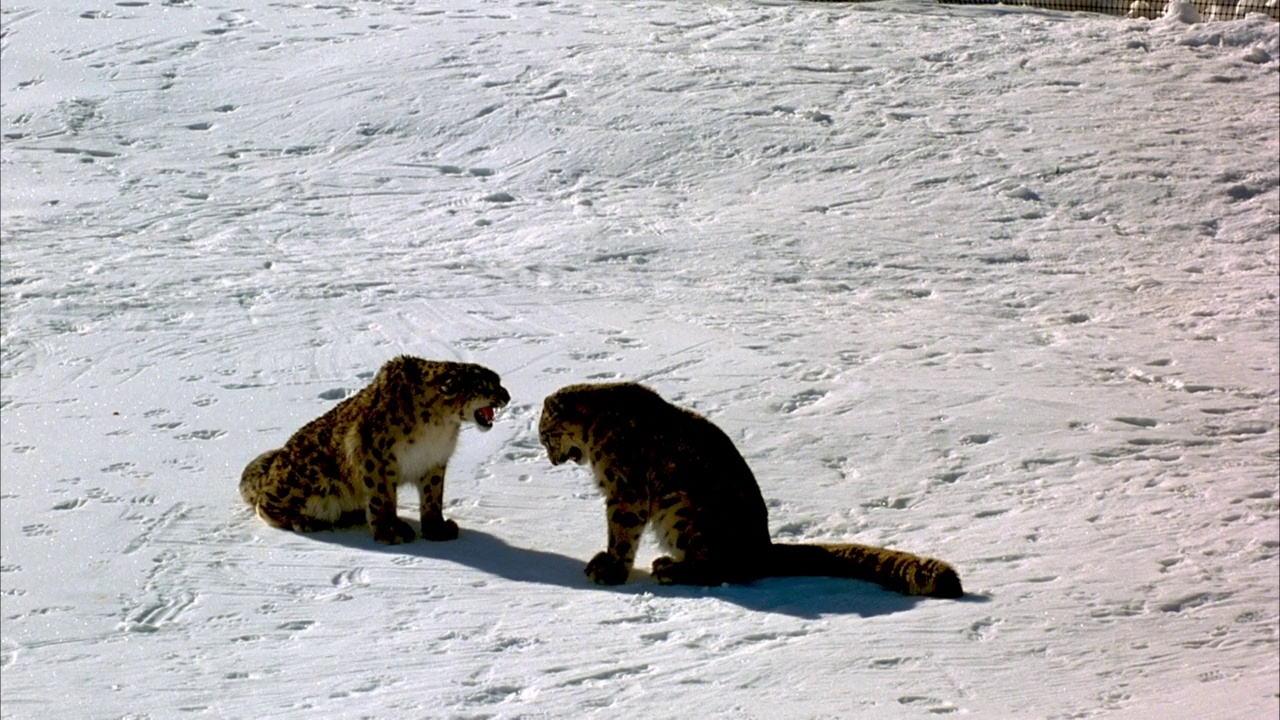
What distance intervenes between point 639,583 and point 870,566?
1018 millimetres

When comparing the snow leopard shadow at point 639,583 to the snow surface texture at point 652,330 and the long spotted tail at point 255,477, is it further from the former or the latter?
the long spotted tail at point 255,477

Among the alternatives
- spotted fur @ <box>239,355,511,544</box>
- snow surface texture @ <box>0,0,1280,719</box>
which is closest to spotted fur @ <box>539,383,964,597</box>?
snow surface texture @ <box>0,0,1280,719</box>

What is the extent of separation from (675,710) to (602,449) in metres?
1.63

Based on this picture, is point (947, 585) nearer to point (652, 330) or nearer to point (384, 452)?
point (384, 452)

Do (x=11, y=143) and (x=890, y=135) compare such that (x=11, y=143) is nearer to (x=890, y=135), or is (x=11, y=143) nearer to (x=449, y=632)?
(x=890, y=135)

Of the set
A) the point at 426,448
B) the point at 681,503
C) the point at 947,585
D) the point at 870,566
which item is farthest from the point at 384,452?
the point at 947,585

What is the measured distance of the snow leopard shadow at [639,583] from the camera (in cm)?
802

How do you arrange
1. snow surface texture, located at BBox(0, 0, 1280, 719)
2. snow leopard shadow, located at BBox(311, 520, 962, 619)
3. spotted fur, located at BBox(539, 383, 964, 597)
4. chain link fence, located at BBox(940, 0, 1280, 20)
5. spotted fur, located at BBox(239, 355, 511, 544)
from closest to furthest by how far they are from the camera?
snow surface texture, located at BBox(0, 0, 1280, 719), snow leopard shadow, located at BBox(311, 520, 962, 619), spotted fur, located at BBox(539, 383, 964, 597), spotted fur, located at BBox(239, 355, 511, 544), chain link fence, located at BBox(940, 0, 1280, 20)

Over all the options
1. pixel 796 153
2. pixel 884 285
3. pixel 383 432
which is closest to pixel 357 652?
pixel 383 432

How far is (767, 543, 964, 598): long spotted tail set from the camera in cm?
806

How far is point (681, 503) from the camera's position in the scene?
8.23m

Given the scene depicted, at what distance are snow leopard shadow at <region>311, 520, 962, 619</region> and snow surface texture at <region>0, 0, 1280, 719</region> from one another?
0.03 meters

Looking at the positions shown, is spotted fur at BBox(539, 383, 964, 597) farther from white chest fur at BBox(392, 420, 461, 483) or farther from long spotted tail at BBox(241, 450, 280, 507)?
long spotted tail at BBox(241, 450, 280, 507)

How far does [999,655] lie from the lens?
24.2 feet
